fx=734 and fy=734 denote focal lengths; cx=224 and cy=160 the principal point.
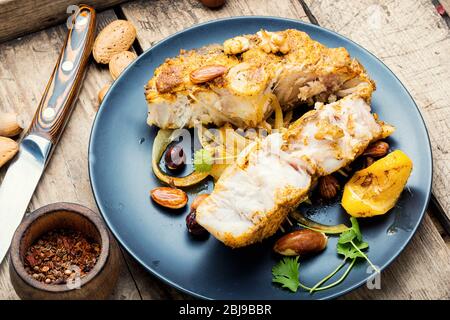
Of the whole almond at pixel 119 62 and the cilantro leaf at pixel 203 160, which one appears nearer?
the cilantro leaf at pixel 203 160

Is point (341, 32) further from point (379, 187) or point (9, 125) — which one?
point (9, 125)

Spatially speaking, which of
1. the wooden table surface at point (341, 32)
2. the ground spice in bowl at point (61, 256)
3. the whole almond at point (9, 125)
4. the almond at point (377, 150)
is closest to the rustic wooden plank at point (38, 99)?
the wooden table surface at point (341, 32)

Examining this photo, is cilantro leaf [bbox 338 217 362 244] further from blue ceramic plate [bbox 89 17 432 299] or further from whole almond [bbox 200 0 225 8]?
whole almond [bbox 200 0 225 8]

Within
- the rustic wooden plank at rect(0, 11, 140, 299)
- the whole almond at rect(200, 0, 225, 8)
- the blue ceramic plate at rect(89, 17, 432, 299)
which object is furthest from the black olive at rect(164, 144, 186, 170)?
the whole almond at rect(200, 0, 225, 8)

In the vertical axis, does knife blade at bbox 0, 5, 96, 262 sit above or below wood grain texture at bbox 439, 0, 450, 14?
above

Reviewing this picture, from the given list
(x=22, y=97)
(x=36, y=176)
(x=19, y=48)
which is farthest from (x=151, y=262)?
(x=19, y=48)

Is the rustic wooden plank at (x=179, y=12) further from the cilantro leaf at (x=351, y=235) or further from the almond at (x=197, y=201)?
the cilantro leaf at (x=351, y=235)
